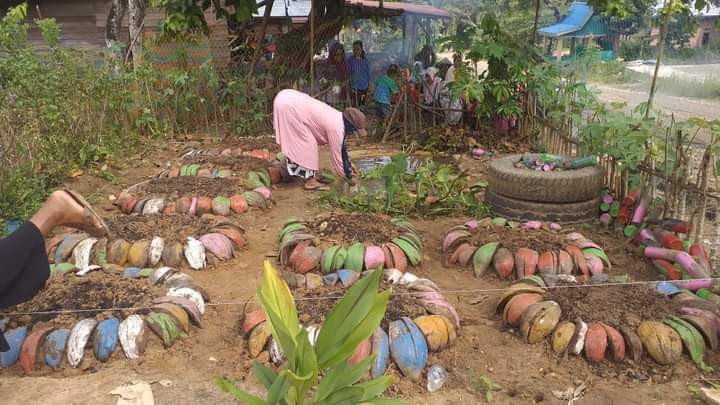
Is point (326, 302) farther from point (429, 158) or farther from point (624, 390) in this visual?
point (429, 158)

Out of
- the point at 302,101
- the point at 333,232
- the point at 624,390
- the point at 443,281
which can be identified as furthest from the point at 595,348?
the point at 302,101

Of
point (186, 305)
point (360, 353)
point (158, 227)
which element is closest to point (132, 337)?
point (186, 305)

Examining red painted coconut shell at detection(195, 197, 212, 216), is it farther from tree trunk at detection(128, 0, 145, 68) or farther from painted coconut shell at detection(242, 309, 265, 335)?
tree trunk at detection(128, 0, 145, 68)

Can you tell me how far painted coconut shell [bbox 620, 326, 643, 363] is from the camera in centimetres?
295

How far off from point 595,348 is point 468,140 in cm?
558

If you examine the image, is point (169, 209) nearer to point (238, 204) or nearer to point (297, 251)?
point (238, 204)

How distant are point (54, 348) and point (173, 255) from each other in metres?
1.34

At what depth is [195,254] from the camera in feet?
13.8

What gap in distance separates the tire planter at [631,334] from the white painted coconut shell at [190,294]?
1870 mm

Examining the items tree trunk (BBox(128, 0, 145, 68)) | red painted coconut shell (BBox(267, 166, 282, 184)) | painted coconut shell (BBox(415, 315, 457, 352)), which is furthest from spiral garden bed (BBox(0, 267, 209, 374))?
tree trunk (BBox(128, 0, 145, 68))

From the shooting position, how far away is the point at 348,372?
201 centimetres

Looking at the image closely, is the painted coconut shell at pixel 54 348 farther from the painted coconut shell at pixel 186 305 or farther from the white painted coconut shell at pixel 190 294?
the white painted coconut shell at pixel 190 294

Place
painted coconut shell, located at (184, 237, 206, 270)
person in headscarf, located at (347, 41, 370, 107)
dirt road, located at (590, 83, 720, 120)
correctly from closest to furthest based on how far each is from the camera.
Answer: painted coconut shell, located at (184, 237, 206, 270)
person in headscarf, located at (347, 41, 370, 107)
dirt road, located at (590, 83, 720, 120)

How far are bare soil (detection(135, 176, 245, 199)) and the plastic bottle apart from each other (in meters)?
3.19
